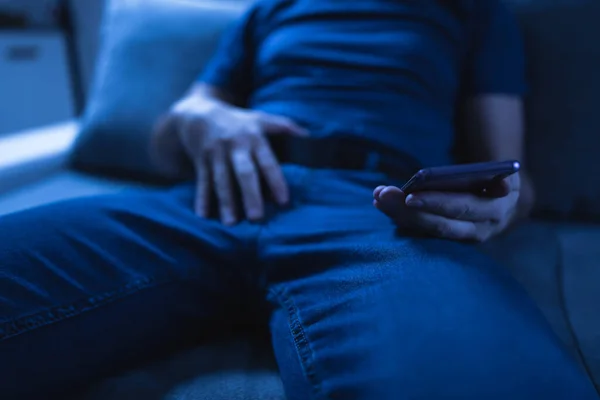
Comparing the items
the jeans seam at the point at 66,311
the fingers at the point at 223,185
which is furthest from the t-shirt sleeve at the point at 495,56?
the jeans seam at the point at 66,311

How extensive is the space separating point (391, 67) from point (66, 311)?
56 cm

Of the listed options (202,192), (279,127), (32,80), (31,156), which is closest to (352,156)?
(279,127)

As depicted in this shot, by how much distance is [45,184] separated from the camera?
0.97 m

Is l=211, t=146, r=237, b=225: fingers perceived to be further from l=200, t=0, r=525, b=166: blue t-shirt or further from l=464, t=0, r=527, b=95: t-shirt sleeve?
l=464, t=0, r=527, b=95: t-shirt sleeve

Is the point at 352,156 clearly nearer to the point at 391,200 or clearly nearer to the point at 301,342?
the point at 391,200

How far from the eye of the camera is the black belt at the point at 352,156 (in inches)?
27.5

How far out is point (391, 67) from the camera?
75 centimetres

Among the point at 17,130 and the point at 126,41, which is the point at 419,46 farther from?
the point at 17,130

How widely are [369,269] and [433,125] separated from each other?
358 mm

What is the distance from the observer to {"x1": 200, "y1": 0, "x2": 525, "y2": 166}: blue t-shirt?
2.41ft

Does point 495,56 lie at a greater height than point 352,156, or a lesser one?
greater

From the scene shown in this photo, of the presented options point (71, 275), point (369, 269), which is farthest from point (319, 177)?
point (71, 275)

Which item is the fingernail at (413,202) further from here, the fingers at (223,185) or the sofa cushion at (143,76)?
the sofa cushion at (143,76)

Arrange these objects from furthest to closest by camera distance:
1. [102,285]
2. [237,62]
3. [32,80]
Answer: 1. [32,80]
2. [237,62]
3. [102,285]
